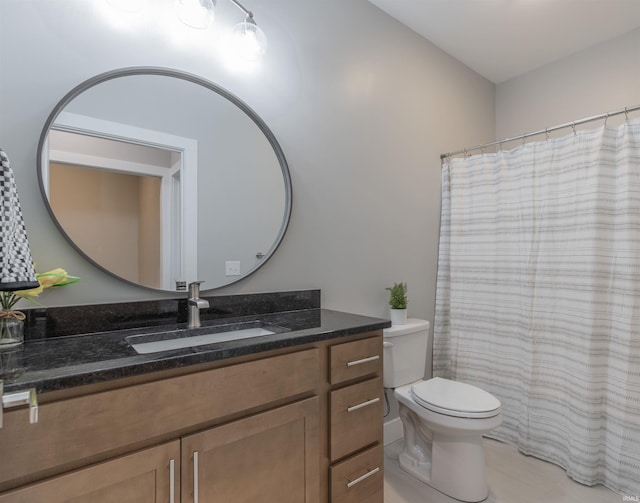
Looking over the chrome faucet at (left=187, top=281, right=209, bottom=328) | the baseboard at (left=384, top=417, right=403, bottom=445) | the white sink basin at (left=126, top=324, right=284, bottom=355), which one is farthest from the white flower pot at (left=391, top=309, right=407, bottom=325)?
the chrome faucet at (left=187, top=281, right=209, bottom=328)

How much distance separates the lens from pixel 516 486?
1.86 metres

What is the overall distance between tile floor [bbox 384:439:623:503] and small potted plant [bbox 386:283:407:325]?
0.80 m

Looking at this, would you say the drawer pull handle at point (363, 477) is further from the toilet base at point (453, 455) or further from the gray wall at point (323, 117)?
the gray wall at point (323, 117)

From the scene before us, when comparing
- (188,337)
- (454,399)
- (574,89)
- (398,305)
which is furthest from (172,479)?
(574,89)

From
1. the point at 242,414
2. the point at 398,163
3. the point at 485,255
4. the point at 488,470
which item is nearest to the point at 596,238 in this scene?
the point at 485,255

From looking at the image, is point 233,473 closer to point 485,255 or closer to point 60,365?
point 60,365

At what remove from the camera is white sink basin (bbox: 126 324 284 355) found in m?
1.26

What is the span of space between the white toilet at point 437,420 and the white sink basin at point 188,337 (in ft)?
2.74

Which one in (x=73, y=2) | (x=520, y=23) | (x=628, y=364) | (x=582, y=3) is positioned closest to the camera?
(x=73, y=2)

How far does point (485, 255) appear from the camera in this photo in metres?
2.42

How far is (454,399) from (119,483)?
1.51 meters

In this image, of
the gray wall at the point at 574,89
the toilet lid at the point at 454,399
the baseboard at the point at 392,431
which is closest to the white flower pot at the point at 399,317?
the toilet lid at the point at 454,399

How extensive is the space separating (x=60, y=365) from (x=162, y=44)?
1241 mm

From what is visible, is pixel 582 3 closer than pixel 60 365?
No
